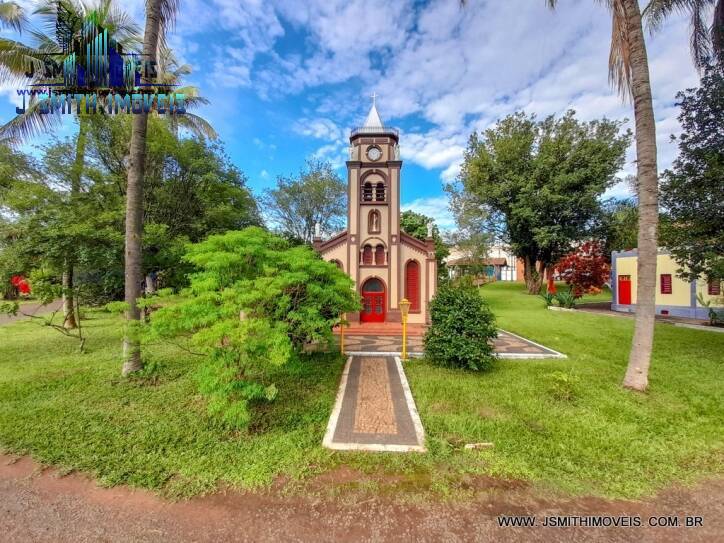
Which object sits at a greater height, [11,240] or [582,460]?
[11,240]

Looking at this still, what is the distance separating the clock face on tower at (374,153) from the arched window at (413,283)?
633 centimetres

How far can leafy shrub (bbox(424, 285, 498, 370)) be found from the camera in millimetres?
8250

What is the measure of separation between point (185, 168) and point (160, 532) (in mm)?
14109

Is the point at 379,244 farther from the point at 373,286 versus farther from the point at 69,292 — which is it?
the point at 69,292

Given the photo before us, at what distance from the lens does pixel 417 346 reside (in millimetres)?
11508

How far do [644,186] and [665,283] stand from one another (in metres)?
18.6

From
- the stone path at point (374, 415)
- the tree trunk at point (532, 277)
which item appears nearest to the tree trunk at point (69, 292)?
the stone path at point (374, 415)

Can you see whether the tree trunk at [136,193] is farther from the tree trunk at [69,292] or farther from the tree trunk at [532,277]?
the tree trunk at [532,277]

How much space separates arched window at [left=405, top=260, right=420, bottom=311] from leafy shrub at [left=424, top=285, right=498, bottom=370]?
7.69 m

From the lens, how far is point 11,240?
10.3 meters

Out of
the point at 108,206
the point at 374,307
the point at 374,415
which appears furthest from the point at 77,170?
the point at 374,307

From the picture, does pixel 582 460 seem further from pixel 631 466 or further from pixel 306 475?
pixel 306 475

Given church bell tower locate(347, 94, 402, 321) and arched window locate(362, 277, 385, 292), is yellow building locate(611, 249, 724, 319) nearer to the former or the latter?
church bell tower locate(347, 94, 402, 321)

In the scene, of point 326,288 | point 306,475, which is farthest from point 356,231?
point 306,475
